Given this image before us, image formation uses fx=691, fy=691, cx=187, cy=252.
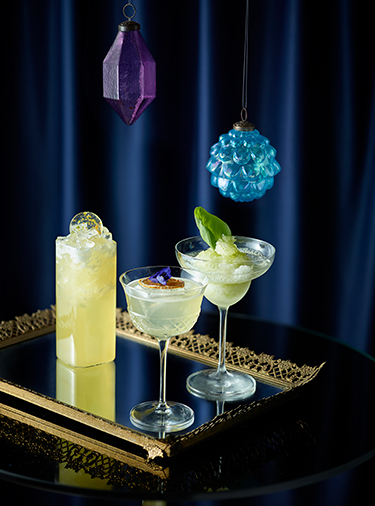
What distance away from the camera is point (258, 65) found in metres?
2.29

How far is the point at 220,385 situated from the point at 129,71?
0.67m

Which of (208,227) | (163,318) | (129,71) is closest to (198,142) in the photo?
(208,227)

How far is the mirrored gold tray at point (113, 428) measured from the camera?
117 cm

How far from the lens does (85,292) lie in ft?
5.04

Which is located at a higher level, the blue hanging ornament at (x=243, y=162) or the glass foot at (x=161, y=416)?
the blue hanging ornament at (x=243, y=162)

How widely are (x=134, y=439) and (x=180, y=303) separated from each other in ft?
0.84

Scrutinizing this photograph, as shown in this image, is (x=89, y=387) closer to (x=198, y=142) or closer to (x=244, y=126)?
(x=244, y=126)

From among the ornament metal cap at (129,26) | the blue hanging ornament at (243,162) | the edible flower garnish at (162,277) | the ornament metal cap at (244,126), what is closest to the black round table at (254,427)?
the edible flower garnish at (162,277)

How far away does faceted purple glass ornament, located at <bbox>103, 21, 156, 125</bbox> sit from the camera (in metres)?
1.32

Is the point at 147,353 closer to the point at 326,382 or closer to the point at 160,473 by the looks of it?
the point at 326,382

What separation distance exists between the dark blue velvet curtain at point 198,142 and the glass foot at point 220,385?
3.11 ft

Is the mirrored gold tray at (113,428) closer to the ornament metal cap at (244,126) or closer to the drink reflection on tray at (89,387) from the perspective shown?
the drink reflection on tray at (89,387)

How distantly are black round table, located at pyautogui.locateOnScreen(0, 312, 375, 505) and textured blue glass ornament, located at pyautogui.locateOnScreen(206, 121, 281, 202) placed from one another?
0.39 m

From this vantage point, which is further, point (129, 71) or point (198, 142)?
point (198, 142)
